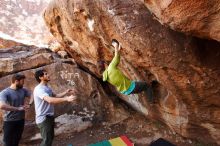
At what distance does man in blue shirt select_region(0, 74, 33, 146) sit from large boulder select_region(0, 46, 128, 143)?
2.37m

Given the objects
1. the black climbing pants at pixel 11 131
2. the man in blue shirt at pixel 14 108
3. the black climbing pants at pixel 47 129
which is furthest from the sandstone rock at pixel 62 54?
the black climbing pants at pixel 47 129

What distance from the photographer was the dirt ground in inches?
363

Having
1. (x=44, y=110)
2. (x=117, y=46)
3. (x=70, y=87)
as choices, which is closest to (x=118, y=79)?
(x=117, y=46)

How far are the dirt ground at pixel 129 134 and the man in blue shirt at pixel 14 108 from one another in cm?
188

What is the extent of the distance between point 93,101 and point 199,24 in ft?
19.5

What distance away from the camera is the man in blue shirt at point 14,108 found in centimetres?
710

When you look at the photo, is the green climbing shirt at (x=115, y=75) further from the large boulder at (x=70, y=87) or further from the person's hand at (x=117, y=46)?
the large boulder at (x=70, y=87)

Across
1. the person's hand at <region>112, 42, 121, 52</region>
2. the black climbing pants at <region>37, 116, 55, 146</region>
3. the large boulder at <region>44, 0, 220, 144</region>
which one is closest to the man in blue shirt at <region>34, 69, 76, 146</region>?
the black climbing pants at <region>37, 116, 55, 146</region>

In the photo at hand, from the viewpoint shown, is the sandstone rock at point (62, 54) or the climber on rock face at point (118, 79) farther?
the sandstone rock at point (62, 54)

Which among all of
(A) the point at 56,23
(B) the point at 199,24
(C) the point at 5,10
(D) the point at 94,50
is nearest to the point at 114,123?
(D) the point at 94,50

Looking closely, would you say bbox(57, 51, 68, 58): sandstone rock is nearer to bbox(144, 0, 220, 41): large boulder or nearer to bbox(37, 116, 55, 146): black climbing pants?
→ bbox(37, 116, 55, 146): black climbing pants

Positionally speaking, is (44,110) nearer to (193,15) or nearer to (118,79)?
(118,79)

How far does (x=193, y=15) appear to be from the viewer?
507 centimetres

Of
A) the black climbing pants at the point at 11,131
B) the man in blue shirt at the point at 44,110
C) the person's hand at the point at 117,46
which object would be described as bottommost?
the black climbing pants at the point at 11,131
